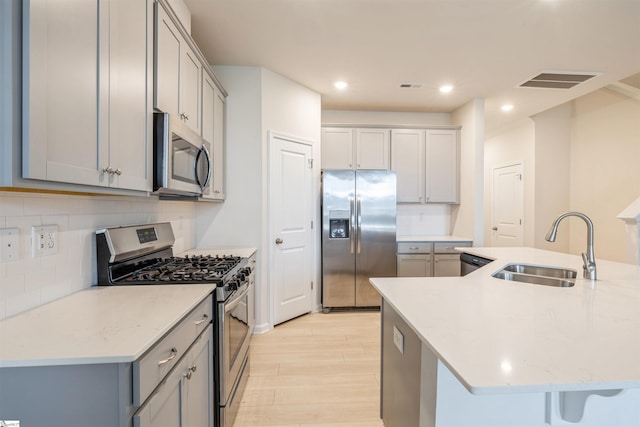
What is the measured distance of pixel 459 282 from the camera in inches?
66.4

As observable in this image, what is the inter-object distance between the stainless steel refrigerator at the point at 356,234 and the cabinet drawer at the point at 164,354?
2.52 meters

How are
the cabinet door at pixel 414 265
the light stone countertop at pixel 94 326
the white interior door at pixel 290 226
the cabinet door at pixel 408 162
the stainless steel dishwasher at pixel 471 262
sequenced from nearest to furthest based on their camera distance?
the light stone countertop at pixel 94 326, the stainless steel dishwasher at pixel 471 262, the white interior door at pixel 290 226, the cabinet door at pixel 414 265, the cabinet door at pixel 408 162

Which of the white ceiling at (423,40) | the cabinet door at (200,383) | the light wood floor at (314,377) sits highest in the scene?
the white ceiling at (423,40)

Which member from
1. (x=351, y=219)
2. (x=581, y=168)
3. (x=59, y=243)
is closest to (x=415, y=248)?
(x=351, y=219)

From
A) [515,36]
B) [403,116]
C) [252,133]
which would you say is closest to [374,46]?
[515,36]

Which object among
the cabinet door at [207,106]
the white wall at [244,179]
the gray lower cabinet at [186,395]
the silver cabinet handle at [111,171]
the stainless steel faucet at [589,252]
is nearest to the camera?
the gray lower cabinet at [186,395]

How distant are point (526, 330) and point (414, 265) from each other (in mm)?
3202

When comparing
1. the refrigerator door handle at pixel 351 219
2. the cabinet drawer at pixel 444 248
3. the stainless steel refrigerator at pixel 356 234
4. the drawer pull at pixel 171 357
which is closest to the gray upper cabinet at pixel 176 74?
the drawer pull at pixel 171 357

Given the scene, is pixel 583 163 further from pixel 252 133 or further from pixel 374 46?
pixel 252 133

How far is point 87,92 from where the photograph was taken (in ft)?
3.74

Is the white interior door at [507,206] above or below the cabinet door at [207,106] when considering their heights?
below

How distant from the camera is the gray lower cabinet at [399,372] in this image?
1.28 meters

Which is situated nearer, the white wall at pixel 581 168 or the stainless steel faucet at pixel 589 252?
the stainless steel faucet at pixel 589 252

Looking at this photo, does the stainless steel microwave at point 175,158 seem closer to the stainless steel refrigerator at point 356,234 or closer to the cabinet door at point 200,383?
the cabinet door at point 200,383
